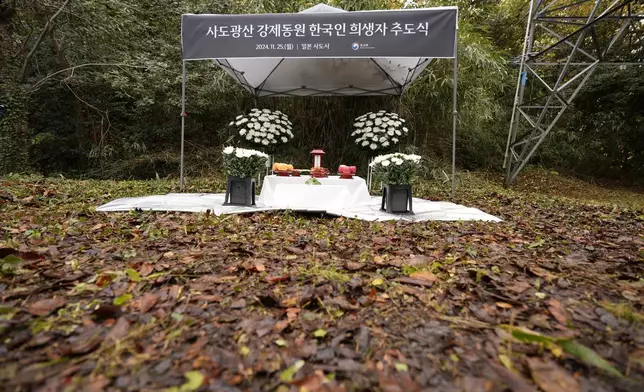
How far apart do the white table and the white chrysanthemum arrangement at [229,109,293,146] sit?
1877 mm

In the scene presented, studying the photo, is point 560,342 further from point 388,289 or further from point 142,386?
point 142,386

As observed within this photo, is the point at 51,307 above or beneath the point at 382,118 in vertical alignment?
beneath

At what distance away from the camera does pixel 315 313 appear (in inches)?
43.0

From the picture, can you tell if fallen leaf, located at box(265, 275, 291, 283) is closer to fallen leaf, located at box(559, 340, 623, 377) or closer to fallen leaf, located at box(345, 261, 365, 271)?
fallen leaf, located at box(345, 261, 365, 271)

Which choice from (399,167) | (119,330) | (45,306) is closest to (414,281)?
(119,330)

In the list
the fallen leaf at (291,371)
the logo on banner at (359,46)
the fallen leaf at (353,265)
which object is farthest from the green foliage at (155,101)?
the fallen leaf at (291,371)

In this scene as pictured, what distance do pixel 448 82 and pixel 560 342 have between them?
5.78m

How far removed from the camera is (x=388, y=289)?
1.26m

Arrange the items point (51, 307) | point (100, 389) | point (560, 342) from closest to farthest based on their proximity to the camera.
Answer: point (100, 389) → point (560, 342) → point (51, 307)

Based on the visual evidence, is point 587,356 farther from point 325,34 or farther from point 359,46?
point 325,34

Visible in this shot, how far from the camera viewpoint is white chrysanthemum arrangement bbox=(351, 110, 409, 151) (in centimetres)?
531

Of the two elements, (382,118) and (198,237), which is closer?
(198,237)

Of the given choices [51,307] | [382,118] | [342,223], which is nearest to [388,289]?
[51,307]

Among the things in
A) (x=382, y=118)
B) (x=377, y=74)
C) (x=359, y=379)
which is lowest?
(x=359, y=379)
